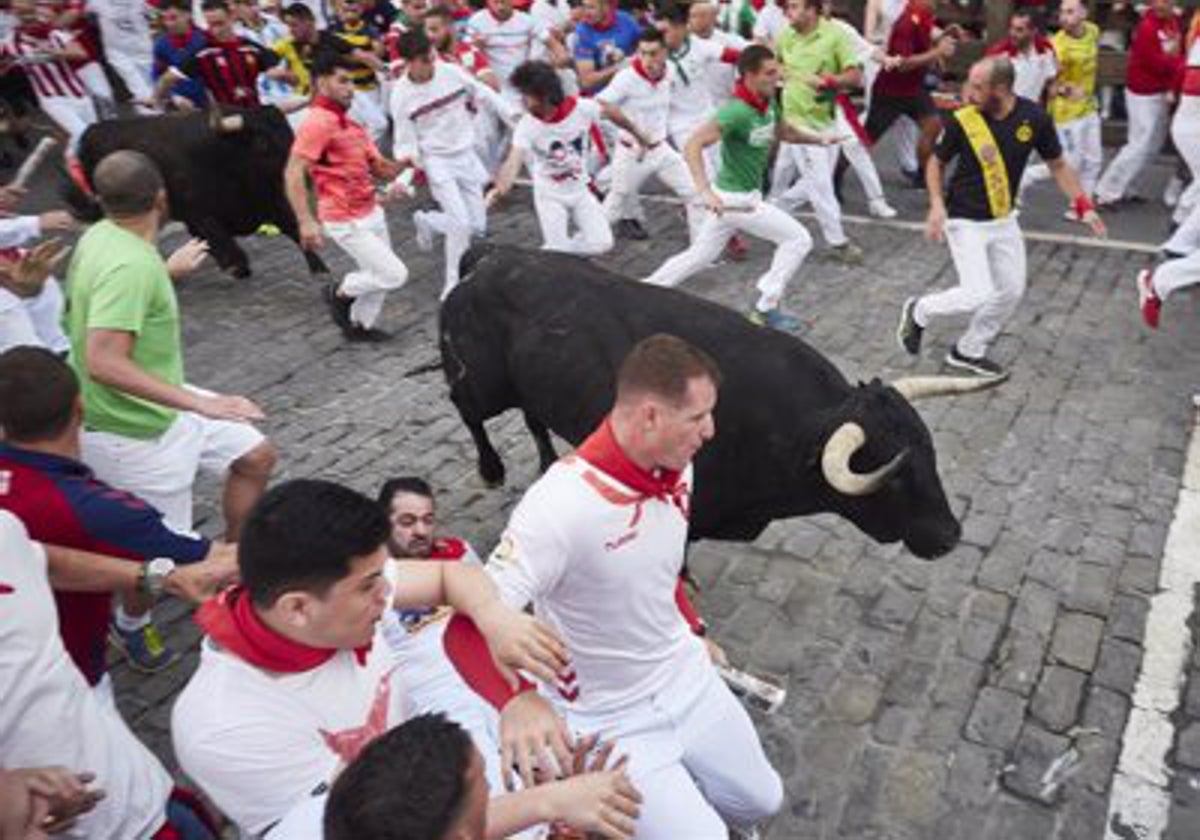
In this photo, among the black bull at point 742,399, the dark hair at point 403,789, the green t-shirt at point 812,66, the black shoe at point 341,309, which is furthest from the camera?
the green t-shirt at point 812,66

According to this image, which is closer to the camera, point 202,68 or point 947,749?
point 947,749

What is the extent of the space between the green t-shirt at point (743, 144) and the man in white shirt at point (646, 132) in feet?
4.10

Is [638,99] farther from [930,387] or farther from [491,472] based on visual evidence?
[930,387]

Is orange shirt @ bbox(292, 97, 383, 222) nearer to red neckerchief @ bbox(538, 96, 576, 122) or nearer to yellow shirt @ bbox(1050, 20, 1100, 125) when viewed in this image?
red neckerchief @ bbox(538, 96, 576, 122)

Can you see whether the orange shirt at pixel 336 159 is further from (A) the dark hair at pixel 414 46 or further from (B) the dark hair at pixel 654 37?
(B) the dark hair at pixel 654 37

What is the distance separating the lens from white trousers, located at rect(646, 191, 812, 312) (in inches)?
340

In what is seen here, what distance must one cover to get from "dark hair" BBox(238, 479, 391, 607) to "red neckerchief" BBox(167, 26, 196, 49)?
9761mm

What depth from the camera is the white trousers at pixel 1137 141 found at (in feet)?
36.8

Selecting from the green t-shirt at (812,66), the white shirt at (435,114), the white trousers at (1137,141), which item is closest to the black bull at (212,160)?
the white shirt at (435,114)

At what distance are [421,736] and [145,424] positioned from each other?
3333 millimetres

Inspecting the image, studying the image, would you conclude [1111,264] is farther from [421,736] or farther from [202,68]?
[421,736]

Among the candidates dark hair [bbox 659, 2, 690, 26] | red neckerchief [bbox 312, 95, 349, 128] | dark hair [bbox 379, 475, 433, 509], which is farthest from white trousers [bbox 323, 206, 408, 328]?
dark hair [bbox 379, 475, 433, 509]

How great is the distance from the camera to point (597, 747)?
3182 mm

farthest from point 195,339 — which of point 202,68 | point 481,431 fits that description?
point 481,431
